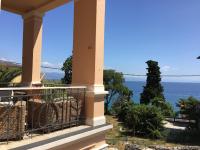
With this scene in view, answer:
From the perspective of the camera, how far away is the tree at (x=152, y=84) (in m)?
18.7

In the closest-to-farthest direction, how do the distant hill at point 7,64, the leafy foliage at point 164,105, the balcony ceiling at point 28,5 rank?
the balcony ceiling at point 28,5 < the distant hill at point 7,64 < the leafy foliage at point 164,105

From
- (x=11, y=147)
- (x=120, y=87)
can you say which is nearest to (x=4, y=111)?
(x=11, y=147)

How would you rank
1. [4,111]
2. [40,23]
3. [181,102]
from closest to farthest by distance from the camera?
[4,111] < [40,23] < [181,102]

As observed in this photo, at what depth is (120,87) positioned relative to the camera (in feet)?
68.4

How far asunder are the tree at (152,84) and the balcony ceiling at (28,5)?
1346 centimetres

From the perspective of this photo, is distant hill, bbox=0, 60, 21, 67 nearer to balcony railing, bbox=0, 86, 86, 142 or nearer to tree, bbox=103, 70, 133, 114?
balcony railing, bbox=0, 86, 86, 142

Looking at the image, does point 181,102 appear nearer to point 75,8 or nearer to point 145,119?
point 145,119

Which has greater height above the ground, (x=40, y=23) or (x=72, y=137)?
(x=40, y=23)

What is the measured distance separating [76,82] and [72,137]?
138 cm

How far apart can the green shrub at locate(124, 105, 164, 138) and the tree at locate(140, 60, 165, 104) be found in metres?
6.14

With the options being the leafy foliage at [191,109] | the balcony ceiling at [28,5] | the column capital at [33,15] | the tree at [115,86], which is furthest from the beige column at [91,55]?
the tree at [115,86]

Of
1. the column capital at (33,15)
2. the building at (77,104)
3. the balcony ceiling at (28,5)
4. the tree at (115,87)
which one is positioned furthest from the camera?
the tree at (115,87)

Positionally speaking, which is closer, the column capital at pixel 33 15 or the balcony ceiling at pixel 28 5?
the balcony ceiling at pixel 28 5

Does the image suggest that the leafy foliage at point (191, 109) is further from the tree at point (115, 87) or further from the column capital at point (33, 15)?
the column capital at point (33, 15)
